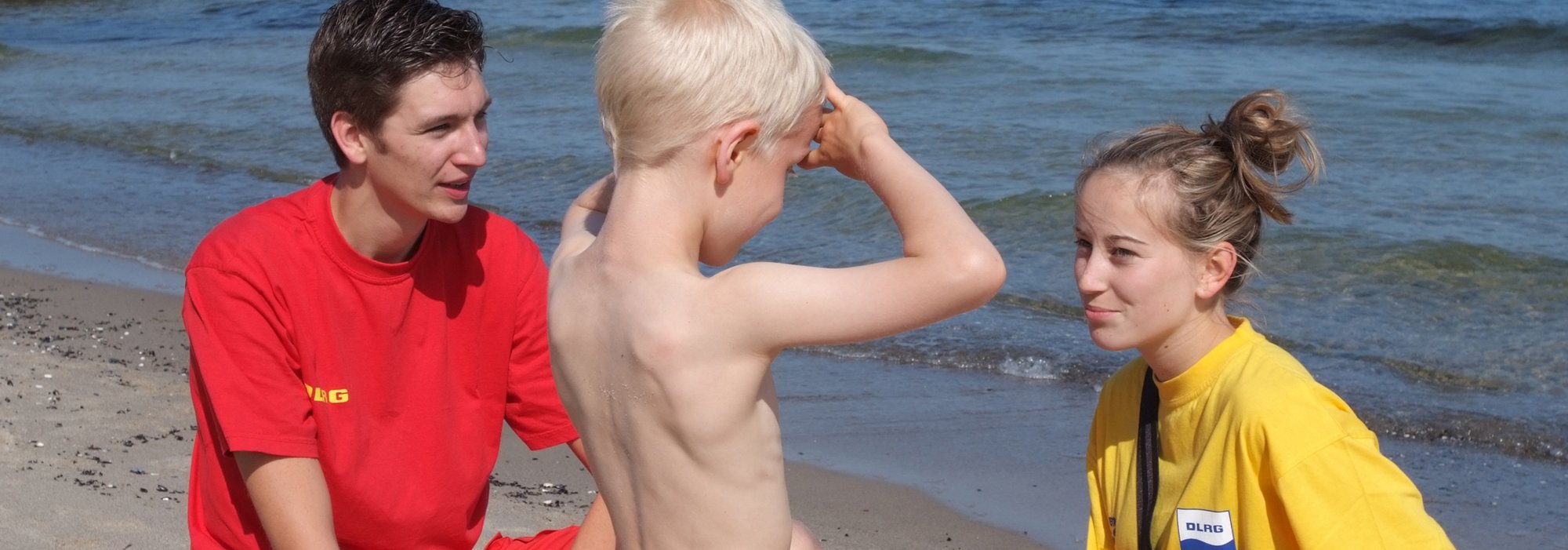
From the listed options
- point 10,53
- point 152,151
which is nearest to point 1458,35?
point 152,151

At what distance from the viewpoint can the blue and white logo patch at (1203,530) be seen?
2.39 m

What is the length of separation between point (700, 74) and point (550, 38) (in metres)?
16.6

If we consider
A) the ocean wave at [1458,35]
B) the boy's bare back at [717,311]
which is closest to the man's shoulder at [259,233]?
the boy's bare back at [717,311]

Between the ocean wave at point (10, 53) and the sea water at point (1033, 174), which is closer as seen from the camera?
the sea water at point (1033, 174)

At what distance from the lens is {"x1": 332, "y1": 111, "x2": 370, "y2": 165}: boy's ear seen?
275cm

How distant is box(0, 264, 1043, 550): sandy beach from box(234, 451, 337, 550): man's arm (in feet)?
5.57

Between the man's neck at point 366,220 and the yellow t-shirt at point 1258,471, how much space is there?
4.62 ft

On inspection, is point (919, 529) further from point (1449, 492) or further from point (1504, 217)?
point (1504, 217)

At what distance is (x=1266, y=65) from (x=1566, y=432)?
10.1 m

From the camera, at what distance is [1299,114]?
2.73 meters

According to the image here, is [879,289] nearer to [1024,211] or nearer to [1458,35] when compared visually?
[1024,211]

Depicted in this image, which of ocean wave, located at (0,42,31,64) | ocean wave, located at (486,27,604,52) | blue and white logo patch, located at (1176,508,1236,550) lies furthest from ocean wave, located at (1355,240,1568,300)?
ocean wave, located at (0,42,31,64)

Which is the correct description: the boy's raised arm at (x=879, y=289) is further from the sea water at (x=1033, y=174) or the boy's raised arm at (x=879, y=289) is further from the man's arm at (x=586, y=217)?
the sea water at (x=1033, y=174)

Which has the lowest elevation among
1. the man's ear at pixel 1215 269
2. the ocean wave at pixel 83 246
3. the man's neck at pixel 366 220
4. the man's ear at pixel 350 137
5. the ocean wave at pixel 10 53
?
the ocean wave at pixel 10 53
